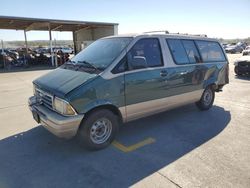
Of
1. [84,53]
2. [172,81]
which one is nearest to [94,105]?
[84,53]

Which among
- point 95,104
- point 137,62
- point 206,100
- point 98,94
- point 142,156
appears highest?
point 137,62

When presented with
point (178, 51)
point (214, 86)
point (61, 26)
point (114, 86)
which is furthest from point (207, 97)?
point (61, 26)

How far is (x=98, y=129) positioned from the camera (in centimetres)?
395

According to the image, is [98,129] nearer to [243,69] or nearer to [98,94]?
[98,94]

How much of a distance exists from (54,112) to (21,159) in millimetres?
965

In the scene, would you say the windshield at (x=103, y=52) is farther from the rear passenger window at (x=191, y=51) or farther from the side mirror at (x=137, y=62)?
the rear passenger window at (x=191, y=51)

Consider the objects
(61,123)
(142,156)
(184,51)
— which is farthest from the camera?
(184,51)

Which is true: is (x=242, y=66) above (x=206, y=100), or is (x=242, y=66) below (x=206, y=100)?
above

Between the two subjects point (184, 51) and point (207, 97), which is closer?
point (184, 51)

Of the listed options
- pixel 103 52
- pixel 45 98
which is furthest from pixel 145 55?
pixel 45 98

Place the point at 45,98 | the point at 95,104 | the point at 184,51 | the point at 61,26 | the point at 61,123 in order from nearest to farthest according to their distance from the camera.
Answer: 1. the point at 61,123
2. the point at 95,104
3. the point at 45,98
4. the point at 184,51
5. the point at 61,26

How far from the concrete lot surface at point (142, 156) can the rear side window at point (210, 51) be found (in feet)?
5.19

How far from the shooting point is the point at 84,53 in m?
4.90

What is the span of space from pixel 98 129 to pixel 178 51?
101 inches
